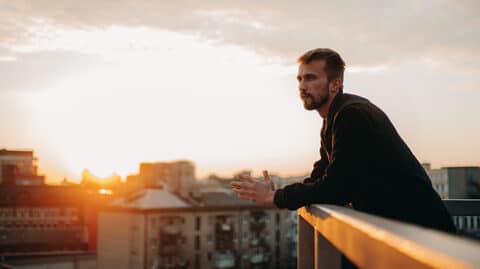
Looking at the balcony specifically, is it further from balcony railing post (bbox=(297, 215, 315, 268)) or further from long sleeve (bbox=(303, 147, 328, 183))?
long sleeve (bbox=(303, 147, 328, 183))

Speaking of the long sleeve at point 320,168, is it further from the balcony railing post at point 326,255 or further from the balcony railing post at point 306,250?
the balcony railing post at point 326,255

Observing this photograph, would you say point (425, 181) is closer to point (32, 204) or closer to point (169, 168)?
point (32, 204)

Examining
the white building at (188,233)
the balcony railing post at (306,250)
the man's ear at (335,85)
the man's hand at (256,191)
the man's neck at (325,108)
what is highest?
the man's ear at (335,85)

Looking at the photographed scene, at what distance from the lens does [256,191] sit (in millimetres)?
1984

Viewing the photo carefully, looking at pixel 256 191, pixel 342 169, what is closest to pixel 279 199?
pixel 256 191

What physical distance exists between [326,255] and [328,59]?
1102 millimetres

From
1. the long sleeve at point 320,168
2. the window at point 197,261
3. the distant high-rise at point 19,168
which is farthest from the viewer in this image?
the distant high-rise at point 19,168

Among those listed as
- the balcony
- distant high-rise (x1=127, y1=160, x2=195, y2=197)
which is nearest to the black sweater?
the balcony

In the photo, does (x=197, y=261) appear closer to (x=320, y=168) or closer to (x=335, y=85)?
(x=320, y=168)

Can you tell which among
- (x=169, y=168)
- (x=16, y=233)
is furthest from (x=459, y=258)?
(x=169, y=168)

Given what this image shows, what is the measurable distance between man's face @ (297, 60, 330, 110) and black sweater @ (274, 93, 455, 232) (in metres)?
0.33

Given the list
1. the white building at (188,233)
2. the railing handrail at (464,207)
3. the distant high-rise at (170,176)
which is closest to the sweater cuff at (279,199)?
the railing handrail at (464,207)

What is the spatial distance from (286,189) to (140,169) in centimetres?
8515

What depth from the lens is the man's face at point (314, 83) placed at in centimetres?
207
